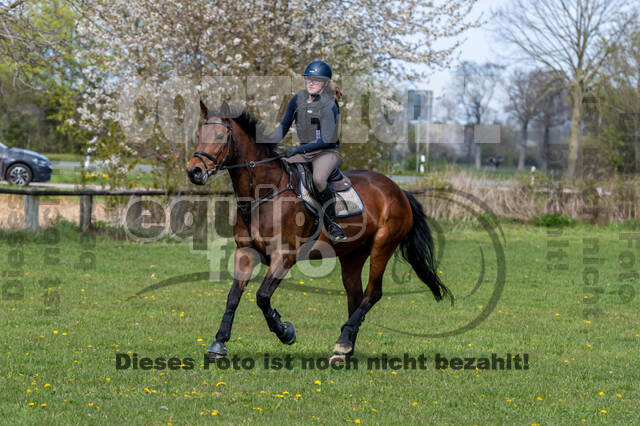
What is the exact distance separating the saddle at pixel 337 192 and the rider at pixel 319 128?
6cm

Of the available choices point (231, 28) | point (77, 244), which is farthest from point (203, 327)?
point (231, 28)

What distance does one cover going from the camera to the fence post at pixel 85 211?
16703mm

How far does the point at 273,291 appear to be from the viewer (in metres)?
6.90

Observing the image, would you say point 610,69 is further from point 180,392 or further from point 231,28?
point 180,392

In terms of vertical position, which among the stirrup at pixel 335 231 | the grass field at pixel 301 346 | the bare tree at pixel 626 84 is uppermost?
the bare tree at pixel 626 84

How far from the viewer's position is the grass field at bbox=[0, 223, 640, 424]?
564 cm

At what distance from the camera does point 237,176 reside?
23.0ft

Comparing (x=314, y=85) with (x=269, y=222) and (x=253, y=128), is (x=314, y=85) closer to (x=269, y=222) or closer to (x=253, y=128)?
(x=253, y=128)

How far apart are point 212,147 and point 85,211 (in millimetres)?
10984

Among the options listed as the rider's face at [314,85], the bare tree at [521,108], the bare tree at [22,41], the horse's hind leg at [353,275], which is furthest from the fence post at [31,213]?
the bare tree at [521,108]

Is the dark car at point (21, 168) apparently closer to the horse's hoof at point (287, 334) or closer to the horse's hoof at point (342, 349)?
the horse's hoof at point (287, 334)

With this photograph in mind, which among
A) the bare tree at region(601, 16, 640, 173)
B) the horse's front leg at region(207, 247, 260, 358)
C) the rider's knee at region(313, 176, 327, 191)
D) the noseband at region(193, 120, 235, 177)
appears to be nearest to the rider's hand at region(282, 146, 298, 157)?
the rider's knee at region(313, 176, 327, 191)

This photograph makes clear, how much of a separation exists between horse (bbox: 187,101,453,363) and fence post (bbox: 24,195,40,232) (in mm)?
10056

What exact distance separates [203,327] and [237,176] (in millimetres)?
2697
